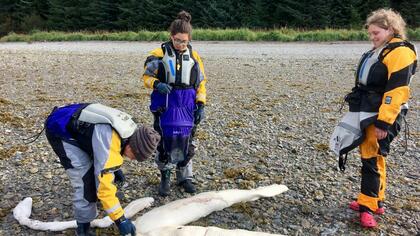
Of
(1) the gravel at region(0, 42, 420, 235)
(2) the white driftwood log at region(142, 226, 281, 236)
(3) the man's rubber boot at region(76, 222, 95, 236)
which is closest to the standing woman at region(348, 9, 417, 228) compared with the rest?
(1) the gravel at region(0, 42, 420, 235)

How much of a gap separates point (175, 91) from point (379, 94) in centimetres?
205

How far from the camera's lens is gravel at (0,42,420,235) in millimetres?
4328

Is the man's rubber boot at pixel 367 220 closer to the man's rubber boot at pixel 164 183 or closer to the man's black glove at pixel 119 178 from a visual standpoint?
the man's rubber boot at pixel 164 183

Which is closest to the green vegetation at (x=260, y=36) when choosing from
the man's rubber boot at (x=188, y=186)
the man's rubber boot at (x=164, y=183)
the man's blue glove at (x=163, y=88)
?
the man's rubber boot at (x=188, y=186)

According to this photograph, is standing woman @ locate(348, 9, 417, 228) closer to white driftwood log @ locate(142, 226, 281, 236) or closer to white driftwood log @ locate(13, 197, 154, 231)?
white driftwood log @ locate(142, 226, 281, 236)

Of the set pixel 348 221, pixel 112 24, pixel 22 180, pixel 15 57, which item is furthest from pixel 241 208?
pixel 112 24

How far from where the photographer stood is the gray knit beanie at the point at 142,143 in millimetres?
3305

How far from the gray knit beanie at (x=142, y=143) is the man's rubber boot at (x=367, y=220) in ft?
7.46

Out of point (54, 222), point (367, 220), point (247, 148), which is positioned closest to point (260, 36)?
point (247, 148)

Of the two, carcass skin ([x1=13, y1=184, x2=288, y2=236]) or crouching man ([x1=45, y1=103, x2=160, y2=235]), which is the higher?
crouching man ([x1=45, y1=103, x2=160, y2=235])

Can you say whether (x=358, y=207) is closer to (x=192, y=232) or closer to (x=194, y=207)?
(x=194, y=207)

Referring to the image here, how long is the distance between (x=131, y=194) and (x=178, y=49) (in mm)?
1755

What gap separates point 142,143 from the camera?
3.31 m

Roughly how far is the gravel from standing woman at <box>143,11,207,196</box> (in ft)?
1.99
